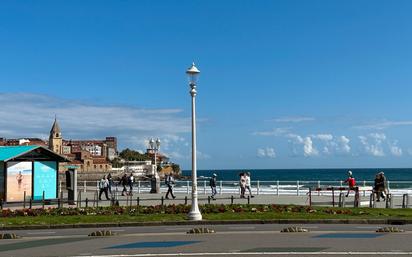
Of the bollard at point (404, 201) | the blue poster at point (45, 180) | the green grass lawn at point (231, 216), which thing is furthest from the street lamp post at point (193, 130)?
the blue poster at point (45, 180)

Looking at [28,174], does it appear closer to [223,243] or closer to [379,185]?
[379,185]

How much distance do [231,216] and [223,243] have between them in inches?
360

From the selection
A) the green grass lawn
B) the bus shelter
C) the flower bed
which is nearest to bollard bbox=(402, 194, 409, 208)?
the green grass lawn

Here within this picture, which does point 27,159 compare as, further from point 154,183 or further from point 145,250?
point 145,250

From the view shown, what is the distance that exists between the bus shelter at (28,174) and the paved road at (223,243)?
567 inches

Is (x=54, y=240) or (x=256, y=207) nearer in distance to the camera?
(x=54, y=240)

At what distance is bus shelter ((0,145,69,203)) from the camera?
36.0 meters

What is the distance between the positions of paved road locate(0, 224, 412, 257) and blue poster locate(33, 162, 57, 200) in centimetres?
1504

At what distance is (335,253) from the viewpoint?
556 inches

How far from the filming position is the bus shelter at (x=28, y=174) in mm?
36031

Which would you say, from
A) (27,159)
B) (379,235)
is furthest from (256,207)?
(27,159)

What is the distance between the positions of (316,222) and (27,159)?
1835 centimetres

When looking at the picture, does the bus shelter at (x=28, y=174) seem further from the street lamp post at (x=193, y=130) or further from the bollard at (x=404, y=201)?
the bollard at (x=404, y=201)

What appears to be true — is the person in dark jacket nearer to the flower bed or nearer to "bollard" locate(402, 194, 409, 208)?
"bollard" locate(402, 194, 409, 208)
